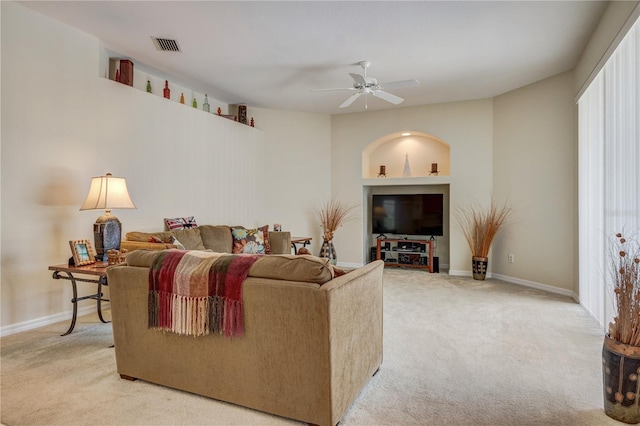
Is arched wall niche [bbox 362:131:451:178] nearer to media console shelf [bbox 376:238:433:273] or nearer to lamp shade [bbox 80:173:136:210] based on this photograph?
media console shelf [bbox 376:238:433:273]

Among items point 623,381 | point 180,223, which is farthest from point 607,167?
point 180,223

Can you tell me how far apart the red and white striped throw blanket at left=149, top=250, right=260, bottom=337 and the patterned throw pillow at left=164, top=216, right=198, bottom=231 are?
2532 millimetres

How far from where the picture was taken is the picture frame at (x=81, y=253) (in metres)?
3.07

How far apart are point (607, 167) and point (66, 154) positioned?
5116mm

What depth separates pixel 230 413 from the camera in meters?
1.93

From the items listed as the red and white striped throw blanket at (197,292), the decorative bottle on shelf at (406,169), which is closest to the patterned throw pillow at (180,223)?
the red and white striped throw blanket at (197,292)

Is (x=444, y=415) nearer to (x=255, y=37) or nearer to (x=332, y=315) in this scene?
(x=332, y=315)

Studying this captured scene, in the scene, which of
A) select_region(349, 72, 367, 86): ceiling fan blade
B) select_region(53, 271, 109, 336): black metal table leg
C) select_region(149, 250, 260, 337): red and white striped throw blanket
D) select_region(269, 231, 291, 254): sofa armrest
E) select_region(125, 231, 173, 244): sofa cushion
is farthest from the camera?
select_region(269, 231, 291, 254): sofa armrest

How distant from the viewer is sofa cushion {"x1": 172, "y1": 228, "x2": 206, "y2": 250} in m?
4.16

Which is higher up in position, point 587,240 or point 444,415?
point 587,240

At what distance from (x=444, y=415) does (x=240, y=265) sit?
53.6 inches

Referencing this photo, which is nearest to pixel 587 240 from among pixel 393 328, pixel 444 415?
pixel 393 328

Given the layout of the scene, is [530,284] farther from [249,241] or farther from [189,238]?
[189,238]

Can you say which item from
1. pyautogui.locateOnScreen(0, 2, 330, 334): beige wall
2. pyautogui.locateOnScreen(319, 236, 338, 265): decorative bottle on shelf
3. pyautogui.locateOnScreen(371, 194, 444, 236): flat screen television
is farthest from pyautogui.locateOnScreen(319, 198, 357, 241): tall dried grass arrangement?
pyautogui.locateOnScreen(0, 2, 330, 334): beige wall
